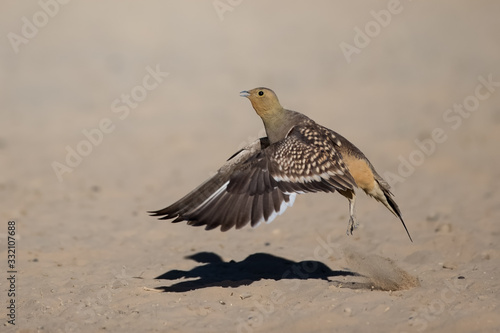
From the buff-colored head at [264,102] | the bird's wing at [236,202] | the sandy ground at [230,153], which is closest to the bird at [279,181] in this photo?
the bird's wing at [236,202]

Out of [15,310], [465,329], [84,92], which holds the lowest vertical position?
[465,329]

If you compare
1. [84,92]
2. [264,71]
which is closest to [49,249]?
[84,92]

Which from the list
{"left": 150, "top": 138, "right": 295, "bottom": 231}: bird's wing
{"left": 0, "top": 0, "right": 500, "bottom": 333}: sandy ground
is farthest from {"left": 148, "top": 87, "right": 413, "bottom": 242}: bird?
{"left": 0, "top": 0, "right": 500, "bottom": 333}: sandy ground

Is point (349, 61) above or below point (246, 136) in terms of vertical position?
above

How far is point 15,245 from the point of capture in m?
10.4

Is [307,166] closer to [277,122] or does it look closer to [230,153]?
[277,122]

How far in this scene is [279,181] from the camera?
7.98 m

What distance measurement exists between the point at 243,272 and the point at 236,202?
170 cm

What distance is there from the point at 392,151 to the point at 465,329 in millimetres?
8288

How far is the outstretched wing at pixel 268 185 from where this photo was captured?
7.88 meters

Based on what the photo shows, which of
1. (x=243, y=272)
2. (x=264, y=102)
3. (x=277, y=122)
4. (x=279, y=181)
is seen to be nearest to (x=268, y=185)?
(x=279, y=181)

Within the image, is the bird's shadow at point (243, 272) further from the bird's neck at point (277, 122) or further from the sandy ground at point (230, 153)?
the bird's neck at point (277, 122)

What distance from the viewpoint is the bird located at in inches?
311

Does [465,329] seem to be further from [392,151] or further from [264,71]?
[264,71]
